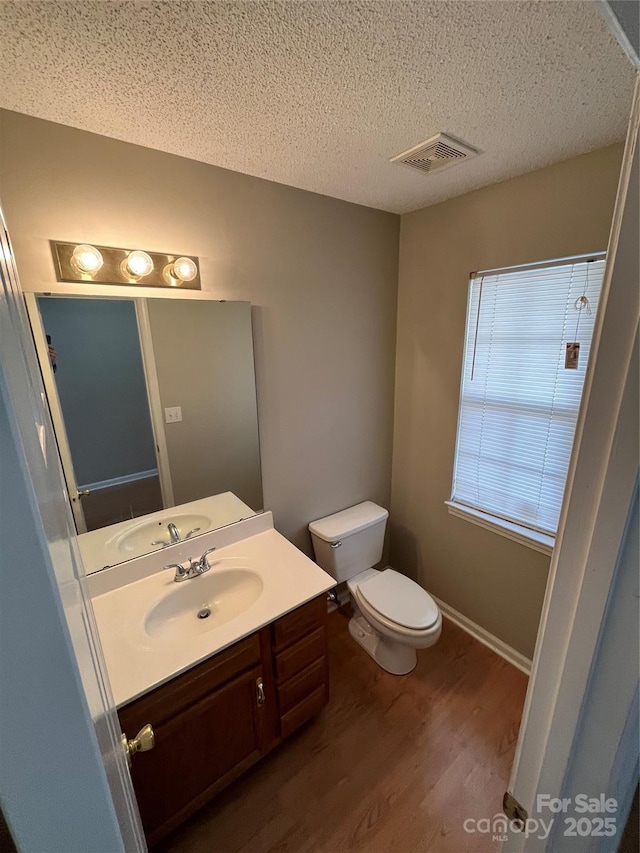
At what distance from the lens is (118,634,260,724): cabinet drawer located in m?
1.03

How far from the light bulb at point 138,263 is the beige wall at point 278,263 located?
66 mm

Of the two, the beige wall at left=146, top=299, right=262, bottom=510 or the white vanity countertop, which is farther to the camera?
the beige wall at left=146, top=299, right=262, bottom=510

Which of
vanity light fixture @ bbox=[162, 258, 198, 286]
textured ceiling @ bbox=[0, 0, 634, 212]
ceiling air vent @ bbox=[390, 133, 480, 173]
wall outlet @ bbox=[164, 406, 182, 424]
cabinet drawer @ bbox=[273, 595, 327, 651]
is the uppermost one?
textured ceiling @ bbox=[0, 0, 634, 212]

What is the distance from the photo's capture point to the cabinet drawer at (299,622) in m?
1.33

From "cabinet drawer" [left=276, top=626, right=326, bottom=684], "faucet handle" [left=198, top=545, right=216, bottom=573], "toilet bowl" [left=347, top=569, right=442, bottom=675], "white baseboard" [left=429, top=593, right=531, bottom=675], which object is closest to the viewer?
"cabinet drawer" [left=276, top=626, right=326, bottom=684]

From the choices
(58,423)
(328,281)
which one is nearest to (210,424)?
(58,423)

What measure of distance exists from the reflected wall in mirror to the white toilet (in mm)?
608

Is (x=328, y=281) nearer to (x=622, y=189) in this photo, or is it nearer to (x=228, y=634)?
(x=622, y=189)

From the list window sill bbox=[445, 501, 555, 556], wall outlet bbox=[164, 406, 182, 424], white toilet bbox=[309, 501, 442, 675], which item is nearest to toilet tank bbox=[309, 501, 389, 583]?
white toilet bbox=[309, 501, 442, 675]

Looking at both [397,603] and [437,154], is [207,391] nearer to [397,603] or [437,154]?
[437,154]

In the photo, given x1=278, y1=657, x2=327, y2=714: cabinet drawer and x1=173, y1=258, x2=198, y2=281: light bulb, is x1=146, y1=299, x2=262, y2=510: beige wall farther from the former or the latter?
x1=278, y1=657, x2=327, y2=714: cabinet drawer

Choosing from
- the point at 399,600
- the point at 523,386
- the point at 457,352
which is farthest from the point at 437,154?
the point at 399,600

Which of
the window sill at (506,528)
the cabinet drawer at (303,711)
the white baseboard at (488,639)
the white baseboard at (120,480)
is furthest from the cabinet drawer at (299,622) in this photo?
the white baseboard at (488,639)

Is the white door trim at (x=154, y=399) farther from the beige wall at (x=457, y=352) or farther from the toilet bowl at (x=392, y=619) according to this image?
the beige wall at (x=457, y=352)
